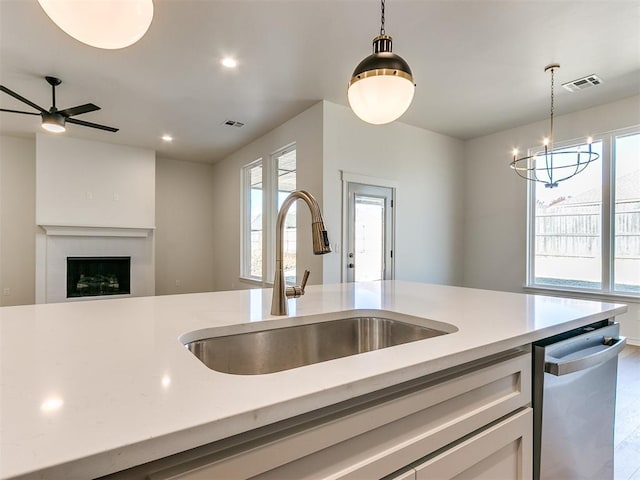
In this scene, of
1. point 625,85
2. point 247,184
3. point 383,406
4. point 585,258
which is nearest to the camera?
point 383,406

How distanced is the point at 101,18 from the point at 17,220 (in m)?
6.48

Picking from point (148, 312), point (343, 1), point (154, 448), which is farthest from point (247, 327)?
point (343, 1)

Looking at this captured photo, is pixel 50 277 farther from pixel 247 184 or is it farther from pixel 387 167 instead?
pixel 387 167

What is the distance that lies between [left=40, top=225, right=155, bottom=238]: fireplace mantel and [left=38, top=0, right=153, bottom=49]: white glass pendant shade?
549 centimetres

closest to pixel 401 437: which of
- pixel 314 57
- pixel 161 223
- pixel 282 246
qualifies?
pixel 282 246

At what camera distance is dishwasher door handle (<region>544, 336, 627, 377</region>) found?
1.01 meters

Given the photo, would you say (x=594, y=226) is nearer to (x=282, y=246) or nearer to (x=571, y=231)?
(x=571, y=231)

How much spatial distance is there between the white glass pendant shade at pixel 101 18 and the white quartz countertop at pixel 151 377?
90 centimetres

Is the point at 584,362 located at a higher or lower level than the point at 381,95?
lower

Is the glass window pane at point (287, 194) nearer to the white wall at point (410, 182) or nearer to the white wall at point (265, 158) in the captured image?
the white wall at point (265, 158)

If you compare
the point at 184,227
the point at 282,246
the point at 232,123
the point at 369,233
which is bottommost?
the point at 282,246

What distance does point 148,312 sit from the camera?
1202 mm

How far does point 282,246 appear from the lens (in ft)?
4.07

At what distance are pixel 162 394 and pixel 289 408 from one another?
213mm
